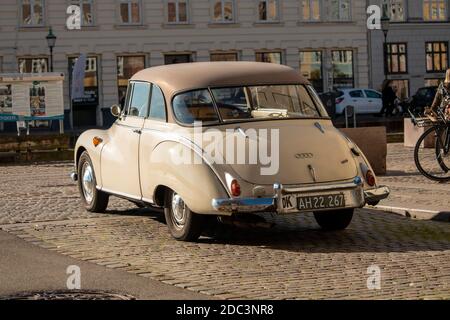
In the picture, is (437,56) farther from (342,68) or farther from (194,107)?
(194,107)

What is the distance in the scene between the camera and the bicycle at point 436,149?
17.1m

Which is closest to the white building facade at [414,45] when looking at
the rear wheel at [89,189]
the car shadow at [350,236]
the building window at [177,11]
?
the building window at [177,11]

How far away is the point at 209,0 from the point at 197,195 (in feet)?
154

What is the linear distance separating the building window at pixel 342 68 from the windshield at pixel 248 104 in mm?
46815

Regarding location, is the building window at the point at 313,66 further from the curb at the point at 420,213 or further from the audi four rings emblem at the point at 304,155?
the audi four rings emblem at the point at 304,155

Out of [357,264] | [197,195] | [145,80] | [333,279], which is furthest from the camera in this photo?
[145,80]

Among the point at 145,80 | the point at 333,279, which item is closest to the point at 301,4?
the point at 145,80

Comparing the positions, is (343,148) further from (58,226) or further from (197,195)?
(58,226)

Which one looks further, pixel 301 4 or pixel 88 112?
pixel 301 4

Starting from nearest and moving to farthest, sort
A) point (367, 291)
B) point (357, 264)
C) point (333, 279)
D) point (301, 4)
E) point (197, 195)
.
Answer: point (367, 291)
point (333, 279)
point (357, 264)
point (197, 195)
point (301, 4)

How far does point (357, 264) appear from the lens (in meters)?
9.98

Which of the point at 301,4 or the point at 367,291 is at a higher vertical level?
the point at 301,4

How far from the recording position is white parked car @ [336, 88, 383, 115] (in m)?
54.5

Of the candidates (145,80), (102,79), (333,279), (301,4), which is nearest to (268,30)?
(301,4)
